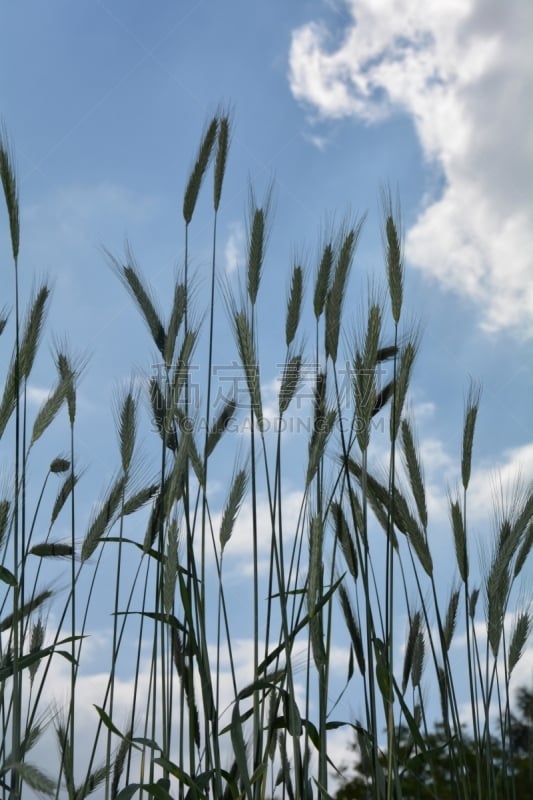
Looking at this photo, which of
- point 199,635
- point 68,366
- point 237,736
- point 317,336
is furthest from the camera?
point 68,366

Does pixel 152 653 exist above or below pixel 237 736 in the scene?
above

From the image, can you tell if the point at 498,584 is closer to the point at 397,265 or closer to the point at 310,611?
the point at 310,611

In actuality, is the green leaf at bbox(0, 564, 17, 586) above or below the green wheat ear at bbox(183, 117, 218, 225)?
below

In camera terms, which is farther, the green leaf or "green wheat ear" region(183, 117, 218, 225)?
"green wheat ear" region(183, 117, 218, 225)

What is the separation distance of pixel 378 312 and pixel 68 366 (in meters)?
1.01

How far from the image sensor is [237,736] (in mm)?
1599

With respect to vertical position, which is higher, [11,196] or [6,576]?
[11,196]

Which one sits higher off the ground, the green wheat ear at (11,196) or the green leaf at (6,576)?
the green wheat ear at (11,196)

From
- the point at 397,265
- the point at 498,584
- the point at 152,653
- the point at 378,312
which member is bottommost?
the point at 152,653

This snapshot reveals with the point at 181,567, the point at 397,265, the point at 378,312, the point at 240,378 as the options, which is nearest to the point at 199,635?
the point at 181,567

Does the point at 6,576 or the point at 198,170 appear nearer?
the point at 6,576

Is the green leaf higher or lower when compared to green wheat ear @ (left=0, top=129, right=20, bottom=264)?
lower

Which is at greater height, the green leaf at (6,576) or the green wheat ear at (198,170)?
the green wheat ear at (198,170)

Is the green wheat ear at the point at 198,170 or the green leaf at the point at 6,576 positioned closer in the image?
the green leaf at the point at 6,576
